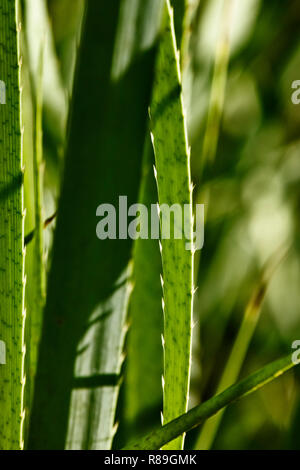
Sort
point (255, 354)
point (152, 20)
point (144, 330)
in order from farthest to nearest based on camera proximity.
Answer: point (255, 354) → point (144, 330) → point (152, 20)

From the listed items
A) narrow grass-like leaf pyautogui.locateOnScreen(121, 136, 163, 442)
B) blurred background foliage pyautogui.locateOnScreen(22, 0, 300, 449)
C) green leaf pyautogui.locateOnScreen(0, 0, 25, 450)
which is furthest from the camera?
blurred background foliage pyautogui.locateOnScreen(22, 0, 300, 449)

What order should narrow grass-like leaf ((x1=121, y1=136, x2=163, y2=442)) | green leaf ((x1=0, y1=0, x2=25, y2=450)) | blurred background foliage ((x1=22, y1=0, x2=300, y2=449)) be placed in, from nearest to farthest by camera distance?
green leaf ((x1=0, y1=0, x2=25, y2=450)) → narrow grass-like leaf ((x1=121, y1=136, x2=163, y2=442)) → blurred background foliage ((x1=22, y1=0, x2=300, y2=449))

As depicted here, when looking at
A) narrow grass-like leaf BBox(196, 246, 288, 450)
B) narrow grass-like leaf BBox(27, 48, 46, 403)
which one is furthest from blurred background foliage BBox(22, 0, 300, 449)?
narrow grass-like leaf BBox(27, 48, 46, 403)

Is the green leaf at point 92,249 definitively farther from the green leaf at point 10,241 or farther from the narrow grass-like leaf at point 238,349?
the narrow grass-like leaf at point 238,349

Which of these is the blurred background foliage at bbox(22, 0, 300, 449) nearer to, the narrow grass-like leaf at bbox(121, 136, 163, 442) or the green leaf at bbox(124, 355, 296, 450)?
the narrow grass-like leaf at bbox(121, 136, 163, 442)

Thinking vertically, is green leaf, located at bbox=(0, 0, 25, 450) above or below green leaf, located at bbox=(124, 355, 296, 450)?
above

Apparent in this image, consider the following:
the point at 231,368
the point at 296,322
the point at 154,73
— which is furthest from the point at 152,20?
the point at 296,322
